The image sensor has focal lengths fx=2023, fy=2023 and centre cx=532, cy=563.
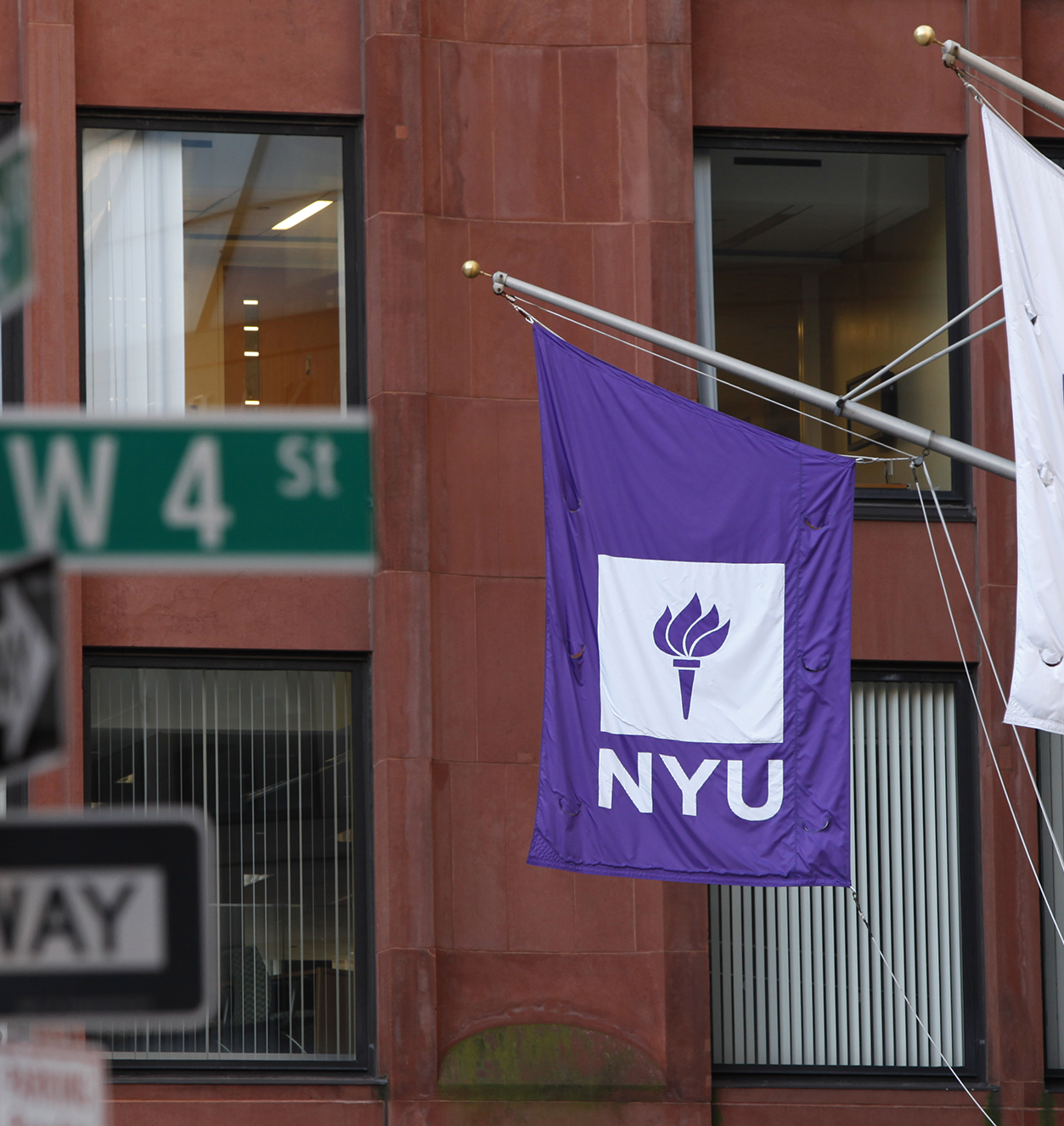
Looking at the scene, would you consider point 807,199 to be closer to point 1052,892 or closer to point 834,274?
point 834,274

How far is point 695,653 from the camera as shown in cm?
1009

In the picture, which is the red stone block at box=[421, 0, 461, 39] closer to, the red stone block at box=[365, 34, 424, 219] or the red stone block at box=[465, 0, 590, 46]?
the red stone block at box=[465, 0, 590, 46]

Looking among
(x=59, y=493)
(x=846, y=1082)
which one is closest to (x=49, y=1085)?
(x=59, y=493)

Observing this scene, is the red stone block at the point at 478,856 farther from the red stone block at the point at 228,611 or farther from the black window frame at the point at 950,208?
the black window frame at the point at 950,208

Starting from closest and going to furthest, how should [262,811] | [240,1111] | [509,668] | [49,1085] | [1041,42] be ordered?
1. [49,1085]
2. [240,1111]
3. [262,811]
4. [509,668]
5. [1041,42]

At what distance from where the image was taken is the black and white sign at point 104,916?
4.11m

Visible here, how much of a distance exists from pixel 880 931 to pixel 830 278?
14.4ft

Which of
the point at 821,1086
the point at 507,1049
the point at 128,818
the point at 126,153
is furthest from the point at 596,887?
the point at 128,818

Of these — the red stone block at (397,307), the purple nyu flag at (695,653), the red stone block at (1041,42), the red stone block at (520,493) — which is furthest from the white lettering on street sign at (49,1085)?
the red stone block at (1041,42)

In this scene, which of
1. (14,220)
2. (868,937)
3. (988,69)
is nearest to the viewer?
(14,220)

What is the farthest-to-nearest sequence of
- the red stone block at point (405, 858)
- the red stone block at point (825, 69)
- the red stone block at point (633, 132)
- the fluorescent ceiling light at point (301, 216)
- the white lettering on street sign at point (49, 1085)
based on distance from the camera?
the red stone block at point (825, 69) → the fluorescent ceiling light at point (301, 216) → the red stone block at point (633, 132) → the red stone block at point (405, 858) → the white lettering on street sign at point (49, 1085)

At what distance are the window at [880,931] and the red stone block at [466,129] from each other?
4.04 m

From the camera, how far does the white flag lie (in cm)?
903

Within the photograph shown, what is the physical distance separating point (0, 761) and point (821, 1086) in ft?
32.1
